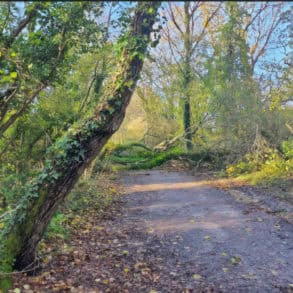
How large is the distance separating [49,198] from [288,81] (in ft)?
32.4

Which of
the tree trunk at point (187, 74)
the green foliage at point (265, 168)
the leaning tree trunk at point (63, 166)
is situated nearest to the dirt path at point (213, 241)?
the leaning tree trunk at point (63, 166)

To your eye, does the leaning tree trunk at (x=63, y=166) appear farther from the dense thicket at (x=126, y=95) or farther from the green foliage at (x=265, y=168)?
the green foliage at (x=265, y=168)

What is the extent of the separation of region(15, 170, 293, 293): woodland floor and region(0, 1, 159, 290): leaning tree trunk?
0.41 m

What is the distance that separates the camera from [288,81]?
12109 mm

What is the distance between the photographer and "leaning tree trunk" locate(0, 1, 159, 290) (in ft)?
15.6

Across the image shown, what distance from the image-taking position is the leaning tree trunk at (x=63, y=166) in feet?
15.6

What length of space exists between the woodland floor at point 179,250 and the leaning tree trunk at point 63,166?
1.33ft

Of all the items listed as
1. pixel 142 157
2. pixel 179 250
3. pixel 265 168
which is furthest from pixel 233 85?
pixel 179 250

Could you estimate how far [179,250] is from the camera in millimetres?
6008

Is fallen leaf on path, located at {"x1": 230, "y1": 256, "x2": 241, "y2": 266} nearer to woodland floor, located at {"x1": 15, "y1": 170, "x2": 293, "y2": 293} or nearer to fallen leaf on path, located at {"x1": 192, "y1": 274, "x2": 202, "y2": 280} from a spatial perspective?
woodland floor, located at {"x1": 15, "y1": 170, "x2": 293, "y2": 293}

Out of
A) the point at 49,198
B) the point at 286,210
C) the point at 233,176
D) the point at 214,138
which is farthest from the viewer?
the point at 214,138

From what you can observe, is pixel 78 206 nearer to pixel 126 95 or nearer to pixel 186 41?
pixel 126 95

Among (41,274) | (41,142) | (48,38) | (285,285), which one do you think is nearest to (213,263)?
(285,285)

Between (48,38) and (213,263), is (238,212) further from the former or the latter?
(48,38)
